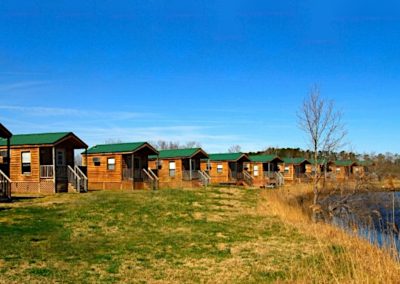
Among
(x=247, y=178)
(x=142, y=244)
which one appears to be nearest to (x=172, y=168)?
(x=247, y=178)

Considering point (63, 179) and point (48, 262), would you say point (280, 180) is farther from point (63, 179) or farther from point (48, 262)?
point (48, 262)

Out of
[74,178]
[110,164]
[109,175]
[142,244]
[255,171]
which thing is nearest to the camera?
[142,244]

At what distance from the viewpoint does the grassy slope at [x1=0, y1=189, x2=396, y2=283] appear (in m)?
9.34

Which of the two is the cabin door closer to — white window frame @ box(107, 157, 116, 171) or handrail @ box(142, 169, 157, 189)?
white window frame @ box(107, 157, 116, 171)

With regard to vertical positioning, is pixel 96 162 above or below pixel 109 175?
above

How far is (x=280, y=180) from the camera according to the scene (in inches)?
2261

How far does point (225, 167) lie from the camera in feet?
169

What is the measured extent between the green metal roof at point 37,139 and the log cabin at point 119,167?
24.1ft

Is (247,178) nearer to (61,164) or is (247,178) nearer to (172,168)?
(172,168)

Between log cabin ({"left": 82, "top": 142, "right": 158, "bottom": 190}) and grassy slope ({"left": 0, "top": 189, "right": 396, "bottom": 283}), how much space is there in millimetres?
15132

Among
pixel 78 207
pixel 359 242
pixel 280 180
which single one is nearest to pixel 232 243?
pixel 359 242

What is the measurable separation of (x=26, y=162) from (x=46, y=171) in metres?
1.62

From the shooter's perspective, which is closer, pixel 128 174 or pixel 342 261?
pixel 342 261

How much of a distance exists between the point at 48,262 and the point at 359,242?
7256 millimetres
